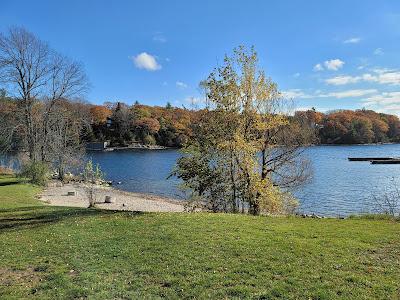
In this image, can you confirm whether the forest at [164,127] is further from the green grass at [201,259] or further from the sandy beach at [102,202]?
the green grass at [201,259]

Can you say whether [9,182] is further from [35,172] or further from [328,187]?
[328,187]

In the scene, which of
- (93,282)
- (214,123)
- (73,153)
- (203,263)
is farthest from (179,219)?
(73,153)

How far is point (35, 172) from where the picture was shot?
34.4m

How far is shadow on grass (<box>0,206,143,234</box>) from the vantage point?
14.1 m

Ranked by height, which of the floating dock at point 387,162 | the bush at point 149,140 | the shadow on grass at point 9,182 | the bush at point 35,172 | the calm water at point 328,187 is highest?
the bush at point 149,140

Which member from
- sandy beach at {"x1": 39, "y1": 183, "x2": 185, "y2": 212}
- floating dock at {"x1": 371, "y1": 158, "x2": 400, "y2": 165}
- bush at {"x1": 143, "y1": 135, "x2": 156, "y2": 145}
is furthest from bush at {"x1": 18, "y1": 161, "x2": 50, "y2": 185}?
bush at {"x1": 143, "y1": 135, "x2": 156, "y2": 145}

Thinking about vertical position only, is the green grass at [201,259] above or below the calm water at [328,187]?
above

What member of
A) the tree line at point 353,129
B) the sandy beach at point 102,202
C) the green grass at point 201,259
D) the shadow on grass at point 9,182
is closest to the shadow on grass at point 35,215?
the green grass at point 201,259

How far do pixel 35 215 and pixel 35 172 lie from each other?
2022cm

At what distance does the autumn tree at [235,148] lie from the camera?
1947 cm

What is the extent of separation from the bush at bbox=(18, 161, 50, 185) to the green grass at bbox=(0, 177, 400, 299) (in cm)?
2210

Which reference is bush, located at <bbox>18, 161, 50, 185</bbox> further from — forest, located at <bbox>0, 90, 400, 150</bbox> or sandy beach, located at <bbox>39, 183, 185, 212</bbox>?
forest, located at <bbox>0, 90, 400, 150</bbox>

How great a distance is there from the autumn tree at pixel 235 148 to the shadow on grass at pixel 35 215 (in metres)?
5.69

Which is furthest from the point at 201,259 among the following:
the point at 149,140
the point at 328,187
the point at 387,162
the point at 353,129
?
the point at 353,129
